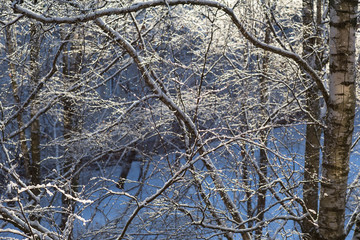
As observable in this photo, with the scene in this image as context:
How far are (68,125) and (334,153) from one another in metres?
6.85

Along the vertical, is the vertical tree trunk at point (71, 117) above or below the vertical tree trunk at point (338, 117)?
above

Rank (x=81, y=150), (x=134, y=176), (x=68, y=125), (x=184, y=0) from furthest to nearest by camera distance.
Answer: (x=134, y=176) < (x=68, y=125) < (x=81, y=150) < (x=184, y=0)

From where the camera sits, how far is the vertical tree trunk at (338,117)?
3.77 meters

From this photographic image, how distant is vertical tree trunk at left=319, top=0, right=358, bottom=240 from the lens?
377 centimetres

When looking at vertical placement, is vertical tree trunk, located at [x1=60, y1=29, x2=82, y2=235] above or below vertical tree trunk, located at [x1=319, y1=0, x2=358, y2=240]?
above

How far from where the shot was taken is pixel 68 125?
965 cm

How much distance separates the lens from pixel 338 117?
3932 mm

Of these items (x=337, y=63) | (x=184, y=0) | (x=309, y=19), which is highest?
(x=309, y=19)

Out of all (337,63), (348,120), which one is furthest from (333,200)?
(337,63)

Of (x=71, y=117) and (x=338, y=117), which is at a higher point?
(x=71, y=117)

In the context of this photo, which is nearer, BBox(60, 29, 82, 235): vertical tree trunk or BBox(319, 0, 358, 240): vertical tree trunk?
BBox(319, 0, 358, 240): vertical tree trunk

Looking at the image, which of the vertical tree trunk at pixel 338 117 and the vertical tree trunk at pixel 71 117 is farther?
the vertical tree trunk at pixel 71 117

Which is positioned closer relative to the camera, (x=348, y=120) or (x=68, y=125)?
(x=348, y=120)

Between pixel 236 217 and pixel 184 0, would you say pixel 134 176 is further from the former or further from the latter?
pixel 184 0
